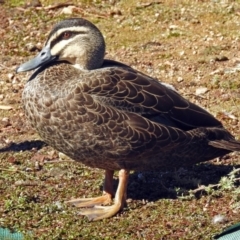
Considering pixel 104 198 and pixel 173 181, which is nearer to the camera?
pixel 104 198

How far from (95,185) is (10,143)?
43.1 inches

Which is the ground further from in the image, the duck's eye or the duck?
the duck's eye

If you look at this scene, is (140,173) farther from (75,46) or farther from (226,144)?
(75,46)

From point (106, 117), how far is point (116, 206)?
25.8 inches

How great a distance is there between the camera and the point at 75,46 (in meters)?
5.75

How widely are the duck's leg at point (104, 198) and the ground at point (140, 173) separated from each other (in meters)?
0.10

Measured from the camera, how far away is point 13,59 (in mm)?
8672

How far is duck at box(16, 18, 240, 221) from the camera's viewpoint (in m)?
5.41

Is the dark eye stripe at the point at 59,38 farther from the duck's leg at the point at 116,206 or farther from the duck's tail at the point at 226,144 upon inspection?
the duck's tail at the point at 226,144

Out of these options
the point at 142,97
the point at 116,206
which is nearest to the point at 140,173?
the point at 116,206

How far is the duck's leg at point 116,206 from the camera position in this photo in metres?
5.60

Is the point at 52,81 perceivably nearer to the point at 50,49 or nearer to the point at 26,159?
the point at 50,49

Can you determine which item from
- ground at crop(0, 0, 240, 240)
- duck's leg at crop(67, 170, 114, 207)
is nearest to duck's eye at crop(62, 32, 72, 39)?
duck's leg at crop(67, 170, 114, 207)

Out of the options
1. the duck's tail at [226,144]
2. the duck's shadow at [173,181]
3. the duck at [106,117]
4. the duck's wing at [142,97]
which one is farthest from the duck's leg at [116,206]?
the duck's tail at [226,144]
